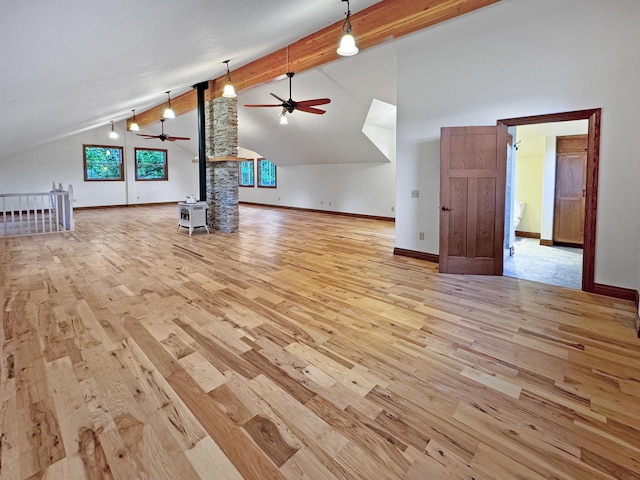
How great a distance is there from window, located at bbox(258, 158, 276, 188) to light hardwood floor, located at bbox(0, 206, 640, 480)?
9923mm

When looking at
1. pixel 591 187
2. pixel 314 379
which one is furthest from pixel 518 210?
pixel 314 379

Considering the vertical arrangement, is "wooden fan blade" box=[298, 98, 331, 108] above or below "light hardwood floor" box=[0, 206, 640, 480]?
above

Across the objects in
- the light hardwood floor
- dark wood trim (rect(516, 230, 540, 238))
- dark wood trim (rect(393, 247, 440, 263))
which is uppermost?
dark wood trim (rect(516, 230, 540, 238))

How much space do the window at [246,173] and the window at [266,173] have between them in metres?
0.50

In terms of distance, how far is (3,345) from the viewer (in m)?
2.54

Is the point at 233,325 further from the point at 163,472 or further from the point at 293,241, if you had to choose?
the point at 293,241

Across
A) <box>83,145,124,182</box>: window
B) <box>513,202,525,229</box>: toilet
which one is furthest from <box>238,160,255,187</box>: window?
<box>513,202,525,229</box>: toilet

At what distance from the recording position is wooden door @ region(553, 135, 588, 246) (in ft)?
19.7

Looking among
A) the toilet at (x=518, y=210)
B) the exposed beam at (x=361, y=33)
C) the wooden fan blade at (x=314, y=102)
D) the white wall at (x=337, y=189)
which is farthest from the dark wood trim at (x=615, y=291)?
the white wall at (x=337, y=189)

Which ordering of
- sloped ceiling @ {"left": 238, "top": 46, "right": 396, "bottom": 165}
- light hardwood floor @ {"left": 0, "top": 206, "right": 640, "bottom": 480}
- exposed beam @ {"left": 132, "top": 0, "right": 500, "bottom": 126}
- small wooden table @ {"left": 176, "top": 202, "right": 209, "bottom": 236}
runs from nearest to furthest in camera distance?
light hardwood floor @ {"left": 0, "top": 206, "right": 640, "bottom": 480} < exposed beam @ {"left": 132, "top": 0, "right": 500, "bottom": 126} < sloped ceiling @ {"left": 238, "top": 46, "right": 396, "bottom": 165} < small wooden table @ {"left": 176, "top": 202, "right": 209, "bottom": 236}

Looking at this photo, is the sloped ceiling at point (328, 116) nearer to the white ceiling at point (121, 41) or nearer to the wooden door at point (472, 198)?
the white ceiling at point (121, 41)

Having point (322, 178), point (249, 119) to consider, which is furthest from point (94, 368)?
point (322, 178)

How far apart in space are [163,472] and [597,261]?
171 inches

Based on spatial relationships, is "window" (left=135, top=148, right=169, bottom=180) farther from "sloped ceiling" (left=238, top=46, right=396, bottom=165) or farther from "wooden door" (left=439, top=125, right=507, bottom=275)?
"wooden door" (left=439, top=125, right=507, bottom=275)
